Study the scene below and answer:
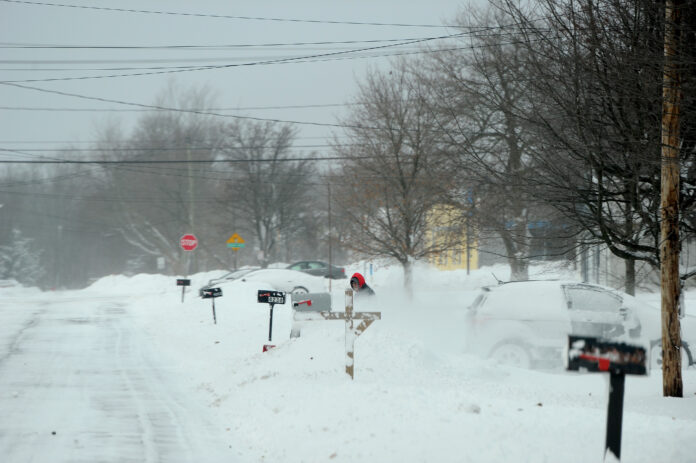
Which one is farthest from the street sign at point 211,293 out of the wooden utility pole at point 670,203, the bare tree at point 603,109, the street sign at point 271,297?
the wooden utility pole at point 670,203

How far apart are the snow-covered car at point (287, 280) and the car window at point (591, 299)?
61.2ft

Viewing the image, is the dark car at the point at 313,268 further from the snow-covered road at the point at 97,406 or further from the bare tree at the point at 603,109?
the bare tree at the point at 603,109

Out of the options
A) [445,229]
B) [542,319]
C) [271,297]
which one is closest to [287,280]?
[445,229]

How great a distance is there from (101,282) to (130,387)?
4455 centimetres

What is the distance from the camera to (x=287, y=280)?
102 feet

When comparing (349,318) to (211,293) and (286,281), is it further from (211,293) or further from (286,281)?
(286,281)

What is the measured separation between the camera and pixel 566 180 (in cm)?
943

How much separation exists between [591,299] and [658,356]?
1449mm

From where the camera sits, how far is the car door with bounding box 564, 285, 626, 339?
12523mm

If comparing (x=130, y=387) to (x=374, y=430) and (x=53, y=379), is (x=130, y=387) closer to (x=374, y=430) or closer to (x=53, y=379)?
(x=53, y=379)

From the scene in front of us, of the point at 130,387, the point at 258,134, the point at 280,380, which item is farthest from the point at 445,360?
the point at 258,134

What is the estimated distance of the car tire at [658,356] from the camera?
40.7 ft

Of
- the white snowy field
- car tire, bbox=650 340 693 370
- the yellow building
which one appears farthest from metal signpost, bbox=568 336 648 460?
the yellow building

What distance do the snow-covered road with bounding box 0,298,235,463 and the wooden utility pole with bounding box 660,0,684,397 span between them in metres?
5.20
